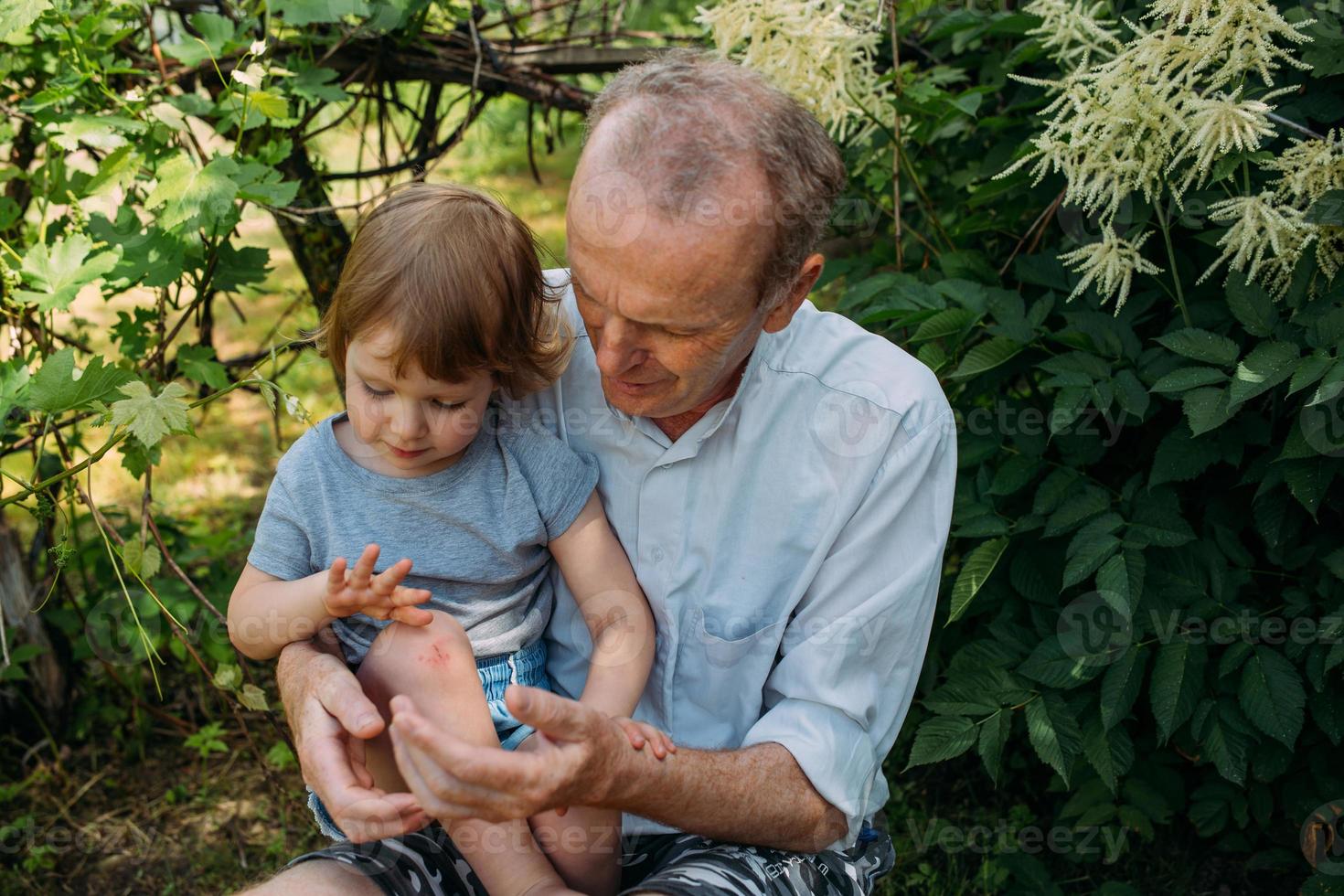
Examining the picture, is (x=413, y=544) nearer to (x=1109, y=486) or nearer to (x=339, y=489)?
(x=339, y=489)

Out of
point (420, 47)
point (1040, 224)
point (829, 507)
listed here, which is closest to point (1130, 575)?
point (829, 507)

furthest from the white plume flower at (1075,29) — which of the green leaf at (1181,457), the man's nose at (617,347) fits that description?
the man's nose at (617,347)

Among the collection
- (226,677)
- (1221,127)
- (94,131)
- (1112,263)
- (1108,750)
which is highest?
(94,131)

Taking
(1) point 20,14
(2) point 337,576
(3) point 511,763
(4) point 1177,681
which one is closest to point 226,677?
(2) point 337,576

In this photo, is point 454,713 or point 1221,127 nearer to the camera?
point 454,713

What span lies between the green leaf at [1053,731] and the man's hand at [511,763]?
3.34 feet

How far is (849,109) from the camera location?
2.44m

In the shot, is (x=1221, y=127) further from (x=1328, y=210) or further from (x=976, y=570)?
(x=976, y=570)

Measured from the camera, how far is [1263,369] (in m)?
1.94

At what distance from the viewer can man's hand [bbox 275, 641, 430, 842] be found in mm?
1464

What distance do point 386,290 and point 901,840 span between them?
169 centimetres

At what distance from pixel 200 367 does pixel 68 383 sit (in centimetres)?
46

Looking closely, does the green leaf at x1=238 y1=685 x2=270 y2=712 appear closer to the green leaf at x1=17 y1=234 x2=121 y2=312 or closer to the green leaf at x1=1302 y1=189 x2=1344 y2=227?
the green leaf at x1=17 y1=234 x2=121 y2=312

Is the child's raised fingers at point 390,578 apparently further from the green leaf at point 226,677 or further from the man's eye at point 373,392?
the green leaf at point 226,677
